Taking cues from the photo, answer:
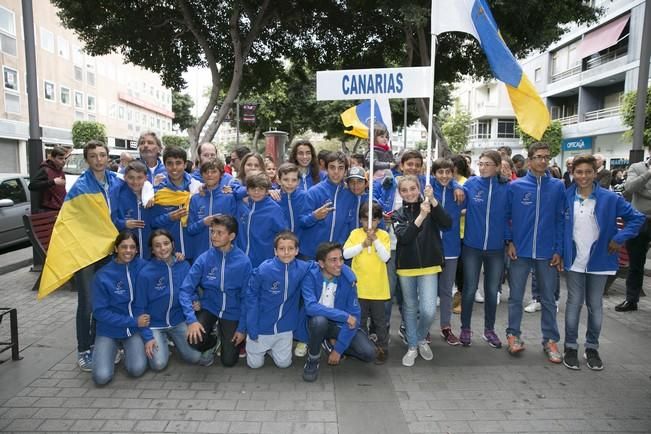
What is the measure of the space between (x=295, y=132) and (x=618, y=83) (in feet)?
70.3

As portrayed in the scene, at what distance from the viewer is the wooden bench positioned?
700 centimetres

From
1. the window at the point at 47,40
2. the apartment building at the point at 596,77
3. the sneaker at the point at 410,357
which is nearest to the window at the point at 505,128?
→ the apartment building at the point at 596,77

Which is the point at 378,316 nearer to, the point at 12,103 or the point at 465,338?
the point at 465,338

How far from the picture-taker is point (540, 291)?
15.5 ft

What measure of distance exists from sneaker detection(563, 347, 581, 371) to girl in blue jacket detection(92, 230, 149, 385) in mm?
3866

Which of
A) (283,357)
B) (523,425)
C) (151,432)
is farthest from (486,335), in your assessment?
(151,432)

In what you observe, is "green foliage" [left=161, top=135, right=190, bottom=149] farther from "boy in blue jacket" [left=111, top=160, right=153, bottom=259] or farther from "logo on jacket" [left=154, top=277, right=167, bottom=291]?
"logo on jacket" [left=154, top=277, right=167, bottom=291]

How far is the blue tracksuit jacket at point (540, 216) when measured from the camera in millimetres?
4547

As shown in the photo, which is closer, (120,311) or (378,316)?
(120,311)

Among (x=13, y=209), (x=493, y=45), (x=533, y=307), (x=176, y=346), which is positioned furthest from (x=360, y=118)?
(x=13, y=209)

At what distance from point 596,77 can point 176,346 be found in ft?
111

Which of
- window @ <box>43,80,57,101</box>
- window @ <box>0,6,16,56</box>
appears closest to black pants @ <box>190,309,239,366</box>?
window @ <box>0,6,16,56</box>

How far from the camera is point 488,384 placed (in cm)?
408

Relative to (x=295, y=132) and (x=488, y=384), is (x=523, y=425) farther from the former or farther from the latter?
(x=295, y=132)
